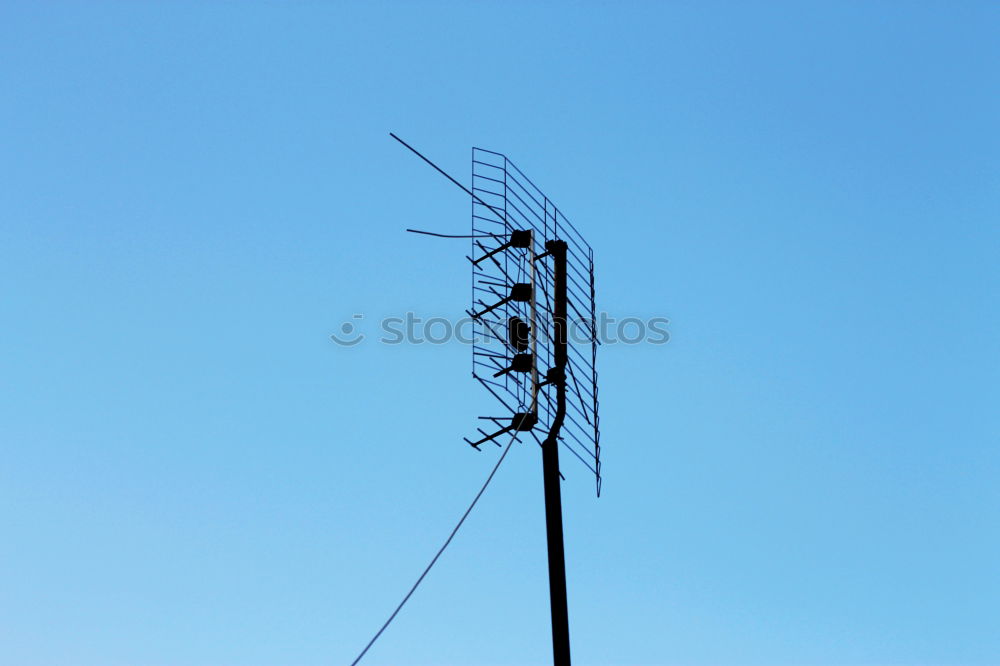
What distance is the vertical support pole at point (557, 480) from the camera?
1083 cm

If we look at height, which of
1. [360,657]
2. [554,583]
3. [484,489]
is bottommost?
[360,657]

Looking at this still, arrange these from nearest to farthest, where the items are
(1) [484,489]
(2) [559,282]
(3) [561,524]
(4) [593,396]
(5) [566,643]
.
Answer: (5) [566,643]
(3) [561,524]
(1) [484,489]
(2) [559,282]
(4) [593,396]

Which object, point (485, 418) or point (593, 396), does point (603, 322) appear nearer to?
point (593, 396)

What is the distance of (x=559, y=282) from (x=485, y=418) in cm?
195

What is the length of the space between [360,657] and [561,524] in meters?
2.36

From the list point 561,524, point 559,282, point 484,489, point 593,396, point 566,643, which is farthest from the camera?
point 593,396

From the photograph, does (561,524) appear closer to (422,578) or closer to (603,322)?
(422,578)

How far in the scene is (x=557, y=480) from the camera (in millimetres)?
11758

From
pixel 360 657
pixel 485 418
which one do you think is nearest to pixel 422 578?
pixel 360 657

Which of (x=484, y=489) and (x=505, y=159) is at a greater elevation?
(x=505, y=159)

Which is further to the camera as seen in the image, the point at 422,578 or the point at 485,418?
the point at 485,418

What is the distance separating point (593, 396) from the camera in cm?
1446

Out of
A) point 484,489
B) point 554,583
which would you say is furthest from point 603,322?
point 554,583

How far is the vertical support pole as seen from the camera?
35.5 feet
